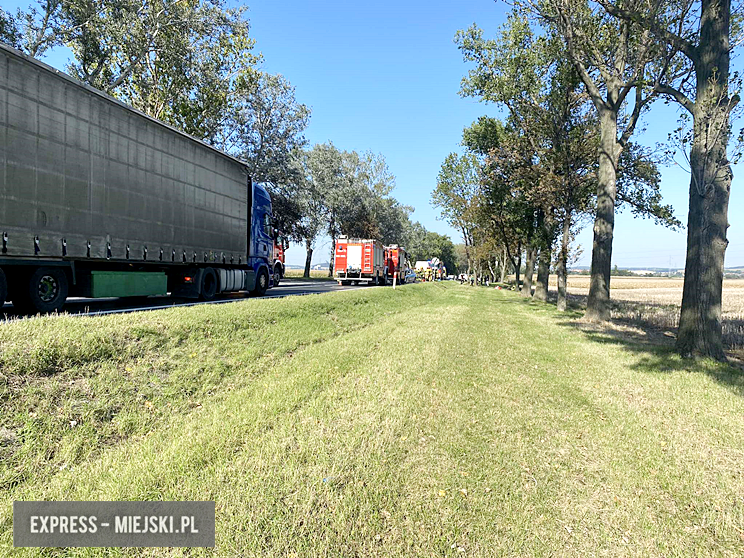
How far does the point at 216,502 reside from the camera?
3131mm

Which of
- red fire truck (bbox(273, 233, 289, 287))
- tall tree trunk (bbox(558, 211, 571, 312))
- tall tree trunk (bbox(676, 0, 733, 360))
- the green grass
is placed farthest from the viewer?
tall tree trunk (bbox(558, 211, 571, 312))

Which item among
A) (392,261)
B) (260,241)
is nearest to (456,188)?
(392,261)

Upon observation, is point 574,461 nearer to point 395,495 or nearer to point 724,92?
point 395,495

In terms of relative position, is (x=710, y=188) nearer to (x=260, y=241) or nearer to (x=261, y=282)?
(x=260, y=241)

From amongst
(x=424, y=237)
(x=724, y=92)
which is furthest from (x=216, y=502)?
(x=424, y=237)

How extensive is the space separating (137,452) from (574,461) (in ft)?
14.3

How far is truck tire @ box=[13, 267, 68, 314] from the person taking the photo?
312 inches

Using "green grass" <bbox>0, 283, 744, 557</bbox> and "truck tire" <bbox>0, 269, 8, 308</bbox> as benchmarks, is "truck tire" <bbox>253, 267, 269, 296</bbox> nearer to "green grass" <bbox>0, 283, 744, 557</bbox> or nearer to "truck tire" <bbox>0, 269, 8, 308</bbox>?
"green grass" <bbox>0, 283, 744, 557</bbox>

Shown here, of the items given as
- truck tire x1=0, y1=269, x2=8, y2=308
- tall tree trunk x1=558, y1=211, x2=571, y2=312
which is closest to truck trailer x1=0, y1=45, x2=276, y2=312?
truck tire x1=0, y1=269, x2=8, y2=308

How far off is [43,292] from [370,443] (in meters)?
8.04

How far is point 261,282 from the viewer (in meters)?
18.1

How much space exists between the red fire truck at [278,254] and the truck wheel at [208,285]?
511 centimetres

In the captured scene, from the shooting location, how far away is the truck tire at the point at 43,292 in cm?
793

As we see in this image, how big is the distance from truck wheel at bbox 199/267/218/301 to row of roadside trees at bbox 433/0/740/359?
13.9m
